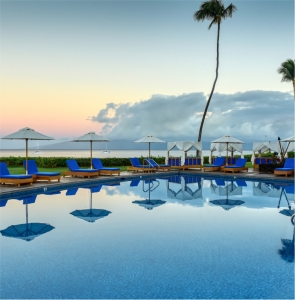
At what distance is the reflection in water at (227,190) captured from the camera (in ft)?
29.7

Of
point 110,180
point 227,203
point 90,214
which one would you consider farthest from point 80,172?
point 227,203

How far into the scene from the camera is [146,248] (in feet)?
17.1

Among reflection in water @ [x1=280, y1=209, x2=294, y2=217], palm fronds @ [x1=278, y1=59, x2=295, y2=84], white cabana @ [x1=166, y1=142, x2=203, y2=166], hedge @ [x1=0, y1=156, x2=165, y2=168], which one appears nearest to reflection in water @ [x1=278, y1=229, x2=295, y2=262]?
reflection in water @ [x1=280, y1=209, x2=294, y2=217]

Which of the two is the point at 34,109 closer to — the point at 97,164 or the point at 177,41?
the point at 97,164

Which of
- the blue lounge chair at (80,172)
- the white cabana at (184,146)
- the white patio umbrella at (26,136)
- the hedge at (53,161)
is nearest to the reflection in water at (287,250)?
the blue lounge chair at (80,172)

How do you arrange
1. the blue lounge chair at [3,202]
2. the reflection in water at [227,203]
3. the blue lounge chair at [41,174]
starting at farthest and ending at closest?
the blue lounge chair at [41,174] < the reflection in water at [227,203] < the blue lounge chair at [3,202]

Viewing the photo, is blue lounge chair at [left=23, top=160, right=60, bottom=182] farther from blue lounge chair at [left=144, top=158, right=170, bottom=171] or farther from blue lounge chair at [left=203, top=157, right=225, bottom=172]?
blue lounge chair at [left=203, top=157, right=225, bottom=172]

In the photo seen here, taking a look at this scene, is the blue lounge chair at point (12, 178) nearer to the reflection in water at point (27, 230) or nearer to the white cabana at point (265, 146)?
the reflection in water at point (27, 230)

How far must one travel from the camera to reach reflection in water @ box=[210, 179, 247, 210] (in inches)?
356

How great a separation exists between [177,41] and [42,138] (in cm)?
1084

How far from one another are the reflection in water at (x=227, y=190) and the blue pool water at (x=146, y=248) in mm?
93

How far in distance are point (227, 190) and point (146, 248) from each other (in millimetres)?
7187

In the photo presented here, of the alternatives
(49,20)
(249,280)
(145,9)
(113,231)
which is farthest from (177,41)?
(249,280)

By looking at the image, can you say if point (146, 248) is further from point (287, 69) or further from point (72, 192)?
point (287, 69)
